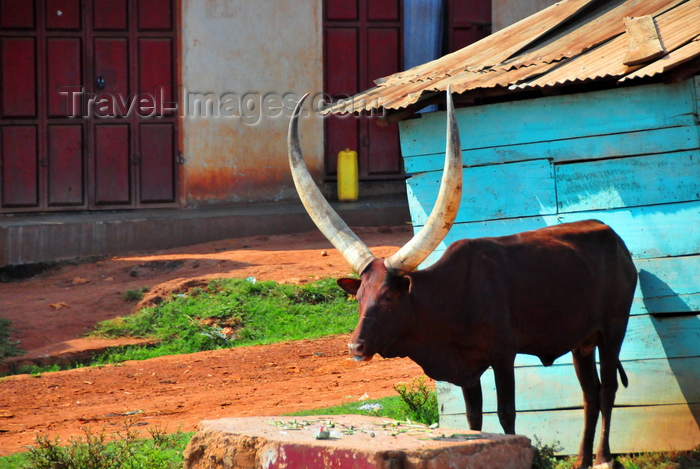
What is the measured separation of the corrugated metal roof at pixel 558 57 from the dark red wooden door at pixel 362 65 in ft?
21.0

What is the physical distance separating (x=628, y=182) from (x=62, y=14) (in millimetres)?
9779

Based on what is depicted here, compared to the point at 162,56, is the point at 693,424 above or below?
below

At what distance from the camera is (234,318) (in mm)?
9281

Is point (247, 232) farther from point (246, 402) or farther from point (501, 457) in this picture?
point (501, 457)

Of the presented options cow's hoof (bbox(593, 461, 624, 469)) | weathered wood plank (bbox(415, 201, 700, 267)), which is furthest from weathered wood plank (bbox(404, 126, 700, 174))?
cow's hoof (bbox(593, 461, 624, 469))

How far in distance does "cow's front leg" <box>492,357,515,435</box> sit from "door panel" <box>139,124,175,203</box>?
361 inches

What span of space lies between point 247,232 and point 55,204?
112 inches

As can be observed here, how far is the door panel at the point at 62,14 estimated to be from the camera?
40.6 ft

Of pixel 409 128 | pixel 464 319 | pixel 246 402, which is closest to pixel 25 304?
pixel 246 402

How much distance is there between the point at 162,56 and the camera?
A: 497 inches

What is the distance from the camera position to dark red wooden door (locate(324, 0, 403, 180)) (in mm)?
13055

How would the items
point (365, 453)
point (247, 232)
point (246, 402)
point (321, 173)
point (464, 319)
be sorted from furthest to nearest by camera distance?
1. point (321, 173)
2. point (247, 232)
3. point (246, 402)
4. point (464, 319)
5. point (365, 453)

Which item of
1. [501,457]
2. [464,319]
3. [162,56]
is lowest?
[501,457]

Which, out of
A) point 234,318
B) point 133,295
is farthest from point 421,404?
point 133,295
